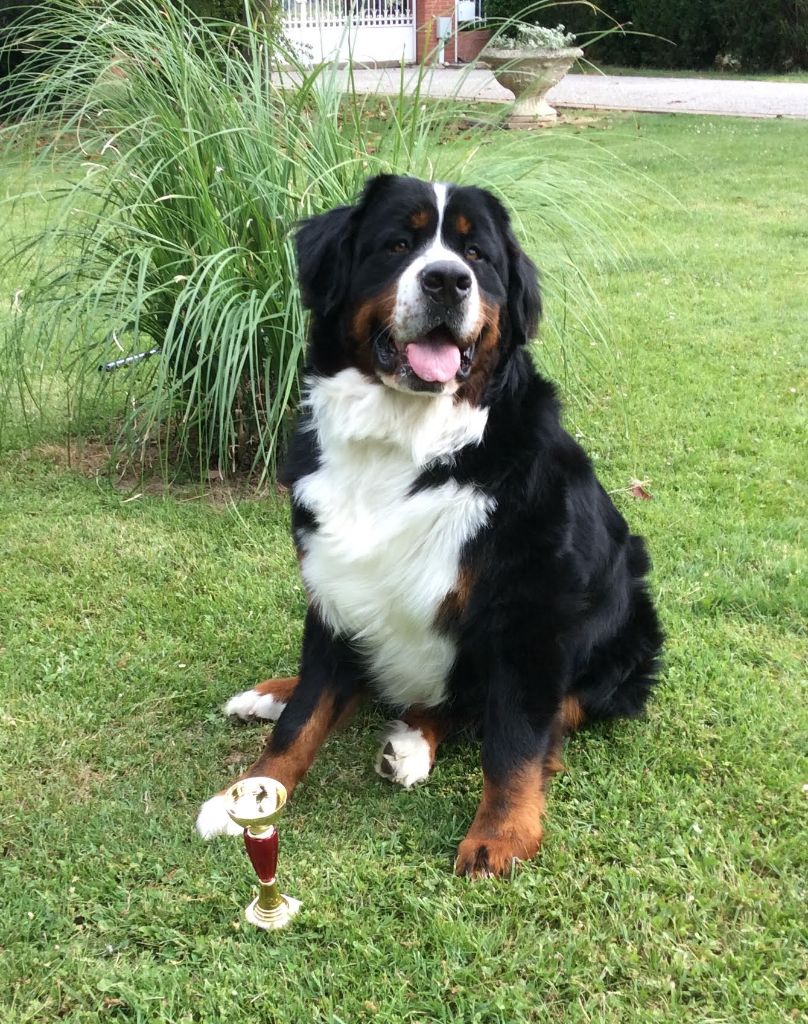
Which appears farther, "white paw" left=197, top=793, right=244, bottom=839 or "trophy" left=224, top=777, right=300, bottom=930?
"white paw" left=197, top=793, right=244, bottom=839

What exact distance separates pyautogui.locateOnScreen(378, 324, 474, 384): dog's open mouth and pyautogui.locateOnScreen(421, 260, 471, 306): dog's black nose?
7cm

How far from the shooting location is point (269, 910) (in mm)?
2170

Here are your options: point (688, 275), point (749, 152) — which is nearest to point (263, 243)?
point (688, 275)

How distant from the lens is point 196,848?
2498 mm

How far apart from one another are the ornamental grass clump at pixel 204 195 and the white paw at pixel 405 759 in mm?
1742

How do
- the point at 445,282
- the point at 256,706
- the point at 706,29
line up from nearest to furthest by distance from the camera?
the point at 445,282 < the point at 256,706 < the point at 706,29

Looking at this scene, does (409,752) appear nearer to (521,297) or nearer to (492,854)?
(492,854)

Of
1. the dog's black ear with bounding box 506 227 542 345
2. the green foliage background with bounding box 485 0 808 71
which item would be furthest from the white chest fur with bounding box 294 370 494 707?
the green foliage background with bounding box 485 0 808 71

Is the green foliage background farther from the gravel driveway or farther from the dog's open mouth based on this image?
the dog's open mouth

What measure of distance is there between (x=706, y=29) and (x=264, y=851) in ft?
91.1

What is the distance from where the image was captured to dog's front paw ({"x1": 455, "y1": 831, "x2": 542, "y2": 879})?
94.4 inches

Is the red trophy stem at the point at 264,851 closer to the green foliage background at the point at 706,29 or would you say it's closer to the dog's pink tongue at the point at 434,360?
the dog's pink tongue at the point at 434,360

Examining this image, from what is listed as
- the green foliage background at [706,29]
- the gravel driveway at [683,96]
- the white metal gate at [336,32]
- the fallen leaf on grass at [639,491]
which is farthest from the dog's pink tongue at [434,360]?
the green foliage background at [706,29]

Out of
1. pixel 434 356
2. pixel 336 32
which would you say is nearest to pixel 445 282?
pixel 434 356
